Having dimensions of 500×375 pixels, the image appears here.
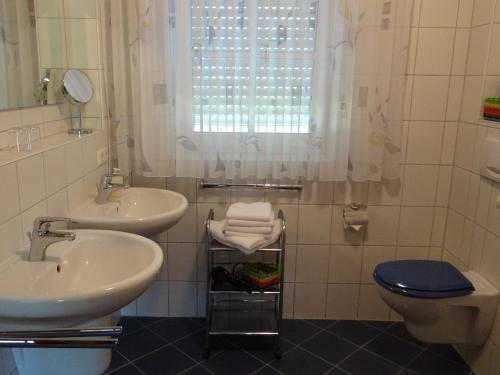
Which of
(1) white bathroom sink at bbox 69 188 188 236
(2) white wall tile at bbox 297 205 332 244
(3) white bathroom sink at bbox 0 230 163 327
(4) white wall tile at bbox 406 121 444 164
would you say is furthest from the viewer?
(2) white wall tile at bbox 297 205 332 244

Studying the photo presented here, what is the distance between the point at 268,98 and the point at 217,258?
94cm

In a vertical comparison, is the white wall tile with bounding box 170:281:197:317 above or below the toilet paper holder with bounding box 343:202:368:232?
below

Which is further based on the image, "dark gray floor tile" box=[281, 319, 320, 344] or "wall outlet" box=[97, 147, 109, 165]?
"dark gray floor tile" box=[281, 319, 320, 344]

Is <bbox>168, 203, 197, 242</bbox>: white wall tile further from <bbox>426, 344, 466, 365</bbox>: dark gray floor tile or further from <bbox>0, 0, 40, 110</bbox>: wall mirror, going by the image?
<bbox>426, 344, 466, 365</bbox>: dark gray floor tile

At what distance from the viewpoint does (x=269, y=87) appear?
2162 mm

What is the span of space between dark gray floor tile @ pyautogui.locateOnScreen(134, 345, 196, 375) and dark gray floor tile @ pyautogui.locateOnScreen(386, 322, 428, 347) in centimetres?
114

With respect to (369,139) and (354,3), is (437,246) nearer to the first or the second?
(369,139)

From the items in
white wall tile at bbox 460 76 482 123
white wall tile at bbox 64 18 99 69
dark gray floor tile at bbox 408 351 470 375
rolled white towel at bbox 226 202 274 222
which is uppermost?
white wall tile at bbox 64 18 99 69

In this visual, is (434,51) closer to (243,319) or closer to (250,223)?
(250,223)

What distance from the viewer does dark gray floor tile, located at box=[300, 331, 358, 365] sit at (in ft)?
7.36

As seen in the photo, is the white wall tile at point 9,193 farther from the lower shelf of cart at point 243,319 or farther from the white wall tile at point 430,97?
the white wall tile at point 430,97

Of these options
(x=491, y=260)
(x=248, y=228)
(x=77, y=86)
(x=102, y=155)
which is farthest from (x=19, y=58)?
(x=491, y=260)

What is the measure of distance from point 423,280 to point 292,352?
2.51ft

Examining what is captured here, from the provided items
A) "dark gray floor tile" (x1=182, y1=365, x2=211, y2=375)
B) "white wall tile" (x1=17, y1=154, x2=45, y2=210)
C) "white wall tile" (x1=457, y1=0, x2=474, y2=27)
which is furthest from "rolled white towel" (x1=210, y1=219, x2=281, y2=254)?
"white wall tile" (x1=457, y1=0, x2=474, y2=27)
